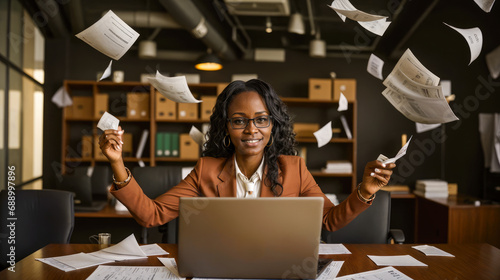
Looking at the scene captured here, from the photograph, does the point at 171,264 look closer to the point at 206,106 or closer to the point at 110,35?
the point at 110,35

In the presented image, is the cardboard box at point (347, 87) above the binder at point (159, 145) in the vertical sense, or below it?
above

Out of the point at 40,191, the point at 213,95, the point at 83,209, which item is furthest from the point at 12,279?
the point at 213,95

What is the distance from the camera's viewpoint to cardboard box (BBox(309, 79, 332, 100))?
4715 mm

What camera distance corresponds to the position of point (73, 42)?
16.4 ft

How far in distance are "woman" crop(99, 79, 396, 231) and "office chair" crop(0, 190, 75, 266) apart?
0.68m

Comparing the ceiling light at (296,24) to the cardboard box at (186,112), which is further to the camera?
the cardboard box at (186,112)

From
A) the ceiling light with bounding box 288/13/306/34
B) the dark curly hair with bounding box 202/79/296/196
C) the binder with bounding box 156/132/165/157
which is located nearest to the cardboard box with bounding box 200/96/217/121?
the binder with bounding box 156/132/165/157

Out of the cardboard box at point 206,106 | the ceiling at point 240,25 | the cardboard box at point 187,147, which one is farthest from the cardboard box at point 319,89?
the cardboard box at point 187,147

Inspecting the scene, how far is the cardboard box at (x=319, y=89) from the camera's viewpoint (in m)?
4.71

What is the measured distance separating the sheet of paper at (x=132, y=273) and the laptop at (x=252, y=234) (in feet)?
0.67

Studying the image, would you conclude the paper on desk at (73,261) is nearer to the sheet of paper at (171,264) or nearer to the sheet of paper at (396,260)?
the sheet of paper at (171,264)

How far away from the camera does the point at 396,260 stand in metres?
1.48

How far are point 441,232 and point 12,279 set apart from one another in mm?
3795

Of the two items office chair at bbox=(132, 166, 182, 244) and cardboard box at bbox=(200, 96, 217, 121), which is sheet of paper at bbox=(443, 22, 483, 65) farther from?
cardboard box at bbox=(200, 96, 217, 121)
